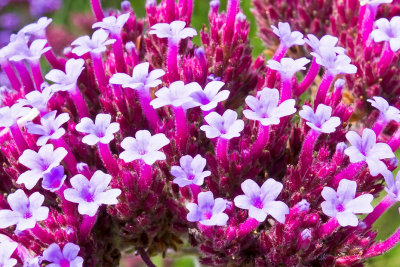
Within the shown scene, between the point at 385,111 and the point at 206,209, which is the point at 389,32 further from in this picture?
the point at 206,209

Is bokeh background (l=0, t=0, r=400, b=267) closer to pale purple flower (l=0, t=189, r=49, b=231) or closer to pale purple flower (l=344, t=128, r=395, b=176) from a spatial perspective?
pale purple flower (l=0, t=189, r=49, b=231)

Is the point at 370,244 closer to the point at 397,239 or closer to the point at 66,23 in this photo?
the point at 397,239

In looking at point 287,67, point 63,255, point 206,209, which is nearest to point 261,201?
point 206,209

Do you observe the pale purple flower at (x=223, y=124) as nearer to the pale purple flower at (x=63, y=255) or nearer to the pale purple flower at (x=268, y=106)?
the pale purple flower at (x=268, y=106)

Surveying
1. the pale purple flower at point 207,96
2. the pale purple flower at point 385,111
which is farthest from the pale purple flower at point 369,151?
the pale purple flower at point 207,96

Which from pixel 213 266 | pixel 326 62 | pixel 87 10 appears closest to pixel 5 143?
pixel 213 266

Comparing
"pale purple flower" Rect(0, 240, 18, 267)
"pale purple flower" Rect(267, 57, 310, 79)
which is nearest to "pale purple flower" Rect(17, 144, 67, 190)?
"pale purple flower" Rect(0, 240, 18, 267)
